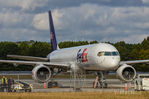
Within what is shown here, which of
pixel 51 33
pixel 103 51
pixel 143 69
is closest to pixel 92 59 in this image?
pixel 103 51

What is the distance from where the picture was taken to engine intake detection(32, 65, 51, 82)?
3994 centimetres

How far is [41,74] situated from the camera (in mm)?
40688

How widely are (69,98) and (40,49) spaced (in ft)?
314

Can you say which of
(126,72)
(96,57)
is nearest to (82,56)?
(96,57)

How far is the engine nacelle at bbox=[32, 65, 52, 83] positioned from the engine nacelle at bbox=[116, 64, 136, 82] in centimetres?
676

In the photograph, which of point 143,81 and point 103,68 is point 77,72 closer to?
point 103,68

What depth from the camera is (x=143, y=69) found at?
94812 millimetres

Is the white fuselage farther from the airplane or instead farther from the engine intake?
the engine intake

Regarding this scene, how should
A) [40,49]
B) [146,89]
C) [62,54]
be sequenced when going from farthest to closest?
[40,49] → [62,54] → [146,89]

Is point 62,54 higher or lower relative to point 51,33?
lower

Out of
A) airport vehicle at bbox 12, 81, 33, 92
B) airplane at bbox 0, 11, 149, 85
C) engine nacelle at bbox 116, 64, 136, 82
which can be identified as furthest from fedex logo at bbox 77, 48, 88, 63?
airport vehicle at bbox 12, 81, 33, 92

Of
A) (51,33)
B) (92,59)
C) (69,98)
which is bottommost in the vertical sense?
(69,98)

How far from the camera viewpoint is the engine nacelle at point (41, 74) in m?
39.9

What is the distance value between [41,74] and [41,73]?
10cm
